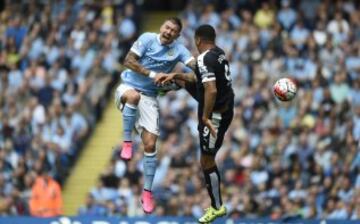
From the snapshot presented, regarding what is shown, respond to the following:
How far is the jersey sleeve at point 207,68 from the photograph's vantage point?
58.4 ft

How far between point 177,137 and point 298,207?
3.61m

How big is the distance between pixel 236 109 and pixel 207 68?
337 inches

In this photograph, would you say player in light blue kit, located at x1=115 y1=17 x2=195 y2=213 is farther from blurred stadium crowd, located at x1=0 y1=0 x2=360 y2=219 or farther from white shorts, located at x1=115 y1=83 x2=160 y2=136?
blurred stadium crowd, located at x1=0 y1=0 x2=360 y2=219

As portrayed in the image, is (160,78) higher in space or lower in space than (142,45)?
lower

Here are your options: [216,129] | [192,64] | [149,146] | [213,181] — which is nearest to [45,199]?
[149,146]

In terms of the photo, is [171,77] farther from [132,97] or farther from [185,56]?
[132,97]

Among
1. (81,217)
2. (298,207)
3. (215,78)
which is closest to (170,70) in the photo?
(215,78)

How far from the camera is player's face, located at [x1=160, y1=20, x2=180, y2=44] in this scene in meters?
18.3

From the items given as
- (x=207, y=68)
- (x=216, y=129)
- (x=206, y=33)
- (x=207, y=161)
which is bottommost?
(x=207, y=161)

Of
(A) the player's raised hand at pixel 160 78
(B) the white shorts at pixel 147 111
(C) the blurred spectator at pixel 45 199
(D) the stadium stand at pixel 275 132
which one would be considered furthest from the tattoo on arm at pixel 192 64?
(C) the blurred spectator at pixel 45 199

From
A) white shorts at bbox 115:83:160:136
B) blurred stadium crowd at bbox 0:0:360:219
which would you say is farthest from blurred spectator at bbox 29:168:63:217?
white shorts at bbox 115:83:160:136

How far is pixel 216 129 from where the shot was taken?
18.2 meters

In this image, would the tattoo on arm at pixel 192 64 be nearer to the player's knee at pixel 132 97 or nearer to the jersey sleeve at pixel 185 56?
the jersey sleeve at pixel 185 56

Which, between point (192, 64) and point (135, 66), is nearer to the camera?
point (135, 66)
